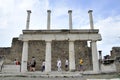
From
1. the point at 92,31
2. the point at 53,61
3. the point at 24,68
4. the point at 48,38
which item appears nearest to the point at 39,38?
the point at 48,38

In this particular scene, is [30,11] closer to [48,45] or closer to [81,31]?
[48,45]

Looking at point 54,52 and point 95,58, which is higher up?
point 54,52

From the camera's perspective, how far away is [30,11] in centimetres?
2034

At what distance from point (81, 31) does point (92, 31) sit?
1.00 metres

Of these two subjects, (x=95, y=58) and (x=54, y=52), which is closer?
(x=95, y=58)

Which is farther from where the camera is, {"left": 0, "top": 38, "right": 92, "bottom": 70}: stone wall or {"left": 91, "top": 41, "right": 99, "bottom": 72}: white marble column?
{"left": 0, "top": 38, "right": 92, "bottom": 70}: stone wall

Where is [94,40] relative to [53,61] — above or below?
above

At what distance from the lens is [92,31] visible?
61.2ft

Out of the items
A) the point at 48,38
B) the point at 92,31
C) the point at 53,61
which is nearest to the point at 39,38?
the point at 48,38

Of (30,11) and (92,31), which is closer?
(92,31)

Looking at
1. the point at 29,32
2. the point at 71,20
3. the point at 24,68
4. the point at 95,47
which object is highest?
the point at 71,20

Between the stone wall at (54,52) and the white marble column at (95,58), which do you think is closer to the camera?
the white marble column at (95,58)

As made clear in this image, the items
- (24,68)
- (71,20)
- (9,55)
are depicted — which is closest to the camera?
(24,68)

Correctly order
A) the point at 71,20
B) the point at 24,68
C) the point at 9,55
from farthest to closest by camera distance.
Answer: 1. the point at 9,55
2. the point at 71,20
3. the point at 24,68
